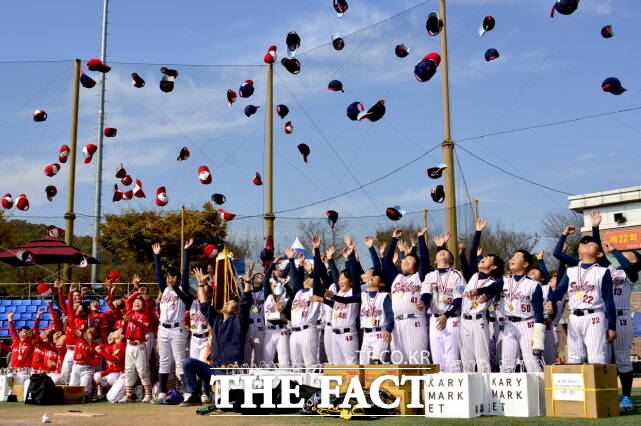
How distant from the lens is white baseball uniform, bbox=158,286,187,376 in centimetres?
1121

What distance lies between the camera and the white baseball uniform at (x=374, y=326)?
9461mm

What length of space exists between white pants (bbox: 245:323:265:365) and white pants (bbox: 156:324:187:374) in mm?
987

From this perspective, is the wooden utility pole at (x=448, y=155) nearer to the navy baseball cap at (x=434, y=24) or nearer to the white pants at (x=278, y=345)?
the navy baseball cap at (x=434, y=24)

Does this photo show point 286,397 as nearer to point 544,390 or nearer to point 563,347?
point 544,390

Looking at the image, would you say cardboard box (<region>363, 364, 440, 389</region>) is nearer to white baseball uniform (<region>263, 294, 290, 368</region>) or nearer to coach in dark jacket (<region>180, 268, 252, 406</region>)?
coach in dark jacket (<region>180, 268, 252, 406</region>)

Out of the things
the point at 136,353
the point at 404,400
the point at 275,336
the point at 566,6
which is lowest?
the point at 404,400

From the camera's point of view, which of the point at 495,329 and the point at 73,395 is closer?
the point at 495,329

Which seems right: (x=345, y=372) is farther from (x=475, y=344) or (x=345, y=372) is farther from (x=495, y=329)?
(x=495, y=329)

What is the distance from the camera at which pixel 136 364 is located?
11.3m

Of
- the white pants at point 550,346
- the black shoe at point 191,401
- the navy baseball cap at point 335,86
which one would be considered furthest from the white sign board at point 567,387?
the navy baseball cap at point 335,86

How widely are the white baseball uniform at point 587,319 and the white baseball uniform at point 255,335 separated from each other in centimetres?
481

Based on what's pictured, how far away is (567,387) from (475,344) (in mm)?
1467

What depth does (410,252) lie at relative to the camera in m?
10.3

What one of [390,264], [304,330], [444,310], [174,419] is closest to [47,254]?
[304,330]
